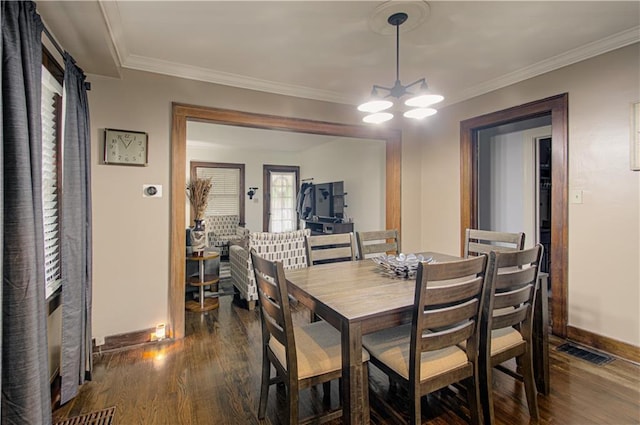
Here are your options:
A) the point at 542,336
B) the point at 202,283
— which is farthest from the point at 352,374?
the point at 202,283

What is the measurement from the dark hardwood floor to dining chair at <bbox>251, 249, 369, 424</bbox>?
344 mm

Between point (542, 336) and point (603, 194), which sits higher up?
point (603, 194)

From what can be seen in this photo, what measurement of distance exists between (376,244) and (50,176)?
2447 mm

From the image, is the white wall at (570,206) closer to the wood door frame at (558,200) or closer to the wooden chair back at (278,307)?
the wood door frame at (558,200)

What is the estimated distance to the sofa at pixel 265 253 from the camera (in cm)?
367

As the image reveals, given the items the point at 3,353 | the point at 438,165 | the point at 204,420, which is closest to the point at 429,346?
the point at 204,420

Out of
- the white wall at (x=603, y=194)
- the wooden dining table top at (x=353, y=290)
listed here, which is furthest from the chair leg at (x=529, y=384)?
the white wall at (x=603, y=194)

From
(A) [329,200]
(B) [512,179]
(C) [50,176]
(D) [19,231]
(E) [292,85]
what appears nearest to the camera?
(D) [19,231]

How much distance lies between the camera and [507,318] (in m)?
1.71

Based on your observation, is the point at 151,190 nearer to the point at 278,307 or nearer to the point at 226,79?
the point at 226,79

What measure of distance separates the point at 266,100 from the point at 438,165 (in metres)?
2.27

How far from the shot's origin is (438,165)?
4.14m

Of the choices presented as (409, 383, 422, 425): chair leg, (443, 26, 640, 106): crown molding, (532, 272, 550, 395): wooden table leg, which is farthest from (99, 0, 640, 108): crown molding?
(409, 383, 422, 425): chair leg

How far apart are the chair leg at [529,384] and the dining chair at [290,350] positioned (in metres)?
0.97
